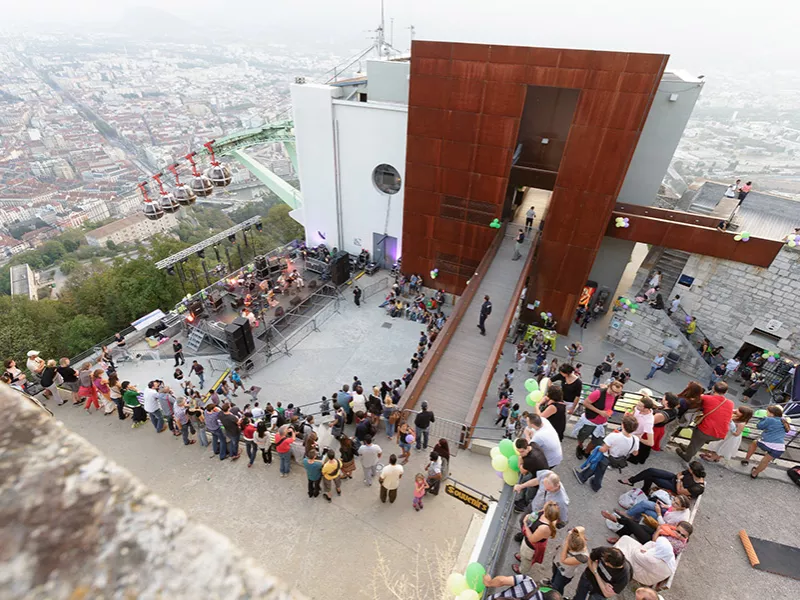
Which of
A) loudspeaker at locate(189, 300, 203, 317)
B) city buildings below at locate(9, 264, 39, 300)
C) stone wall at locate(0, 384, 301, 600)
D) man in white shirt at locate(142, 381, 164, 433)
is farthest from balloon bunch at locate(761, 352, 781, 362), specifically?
city buildings below at locate(9, 264, 39, 300)

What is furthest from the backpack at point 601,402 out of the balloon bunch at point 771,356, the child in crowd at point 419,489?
the balloon bunch at point 771,356

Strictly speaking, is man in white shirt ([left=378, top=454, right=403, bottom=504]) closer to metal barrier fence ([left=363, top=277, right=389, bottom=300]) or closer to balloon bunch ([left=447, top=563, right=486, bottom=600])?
balloon bunch ([left=447, top=563, right=486, bottom=600])

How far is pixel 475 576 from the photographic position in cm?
454

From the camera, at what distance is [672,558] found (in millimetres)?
4332

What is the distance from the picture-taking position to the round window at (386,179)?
18.6 metres

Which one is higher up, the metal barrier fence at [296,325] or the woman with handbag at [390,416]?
the woman with handbag at [390,416]

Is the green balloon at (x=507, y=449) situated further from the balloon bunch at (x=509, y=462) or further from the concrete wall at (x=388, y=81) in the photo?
the concrete wall at (x=388, y=81)

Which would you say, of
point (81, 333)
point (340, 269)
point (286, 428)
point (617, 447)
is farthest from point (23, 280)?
point (617, 447)

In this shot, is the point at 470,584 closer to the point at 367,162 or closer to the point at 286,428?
the point at 286,428

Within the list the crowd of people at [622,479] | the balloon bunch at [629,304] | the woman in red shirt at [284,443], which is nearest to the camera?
the crowd of people at [622,479]

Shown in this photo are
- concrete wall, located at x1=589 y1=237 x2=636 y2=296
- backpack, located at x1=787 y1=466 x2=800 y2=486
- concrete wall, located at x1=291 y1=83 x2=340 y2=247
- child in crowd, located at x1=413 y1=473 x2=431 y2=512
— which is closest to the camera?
backpack, located at x1=787 y1=466 x2=800 y2=486

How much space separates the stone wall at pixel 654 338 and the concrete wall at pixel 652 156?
180 cm

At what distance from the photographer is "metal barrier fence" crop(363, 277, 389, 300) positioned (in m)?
18.9

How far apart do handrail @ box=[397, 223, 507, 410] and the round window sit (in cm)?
587
